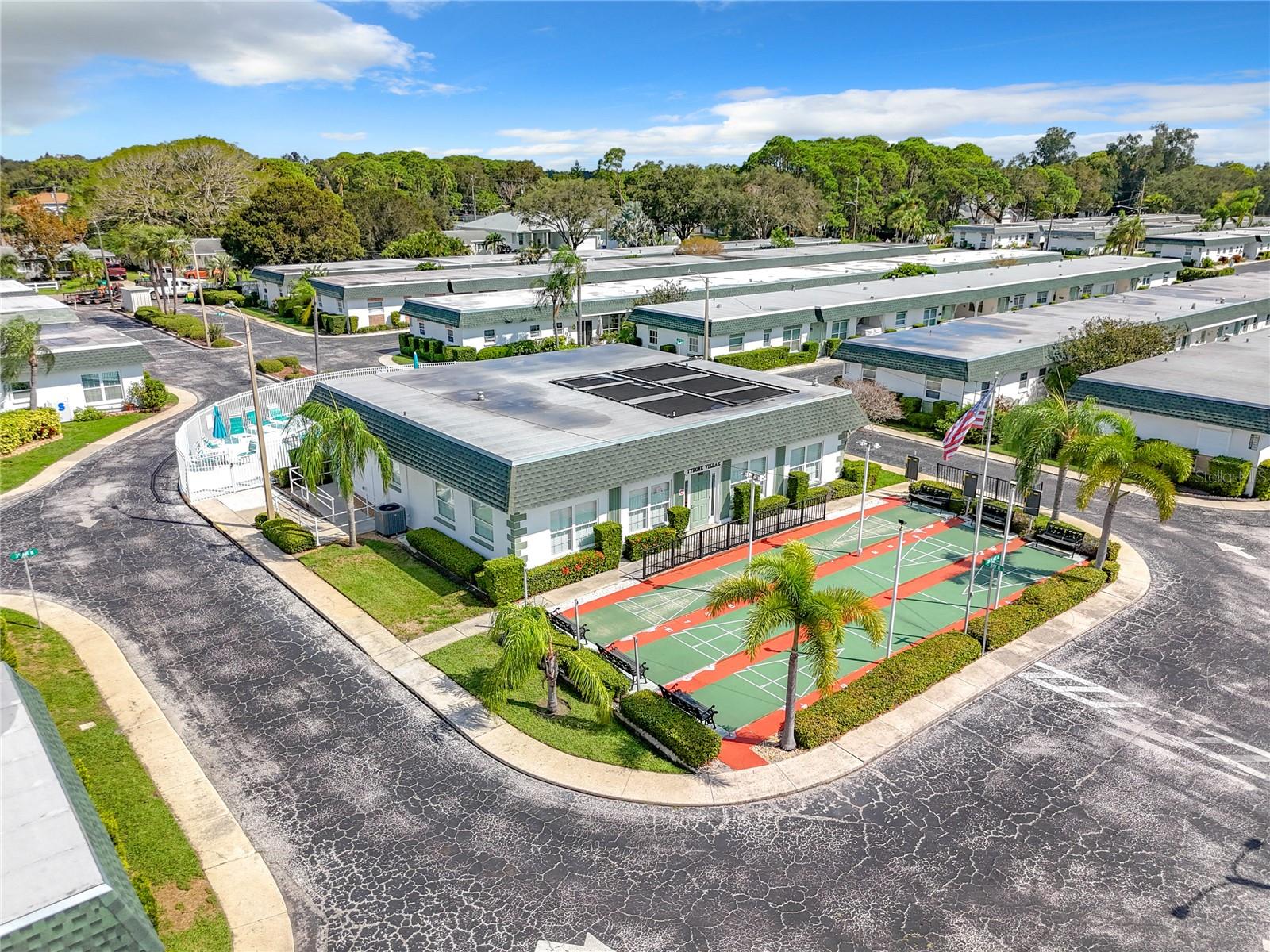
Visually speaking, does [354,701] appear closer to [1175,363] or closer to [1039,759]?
[1039,759]

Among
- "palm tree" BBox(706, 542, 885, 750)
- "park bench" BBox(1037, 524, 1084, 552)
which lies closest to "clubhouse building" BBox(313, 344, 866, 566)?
"park bench" BBox(1037, 524, 1084, 552)

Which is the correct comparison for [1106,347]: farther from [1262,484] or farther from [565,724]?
[565,724]

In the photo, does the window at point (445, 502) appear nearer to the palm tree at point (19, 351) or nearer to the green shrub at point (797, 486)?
the green shrub at point (797, 486)

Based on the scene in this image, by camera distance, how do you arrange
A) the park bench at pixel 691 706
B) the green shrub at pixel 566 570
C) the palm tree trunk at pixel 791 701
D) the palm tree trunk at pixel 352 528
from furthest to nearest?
the palm tree trunk at pixel 352 528 → the green shrub at pixel 566 570 → the park bench at pixel 691 706 → the palm tree trunk at pixel 791 701

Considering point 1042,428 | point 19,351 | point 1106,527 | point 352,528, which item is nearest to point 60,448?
point 19,351

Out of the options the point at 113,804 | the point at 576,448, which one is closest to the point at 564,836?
the point at 113,804

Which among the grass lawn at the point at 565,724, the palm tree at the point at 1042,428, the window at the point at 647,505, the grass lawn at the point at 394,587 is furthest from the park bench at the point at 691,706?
the palm tree at the point at 1042,428
